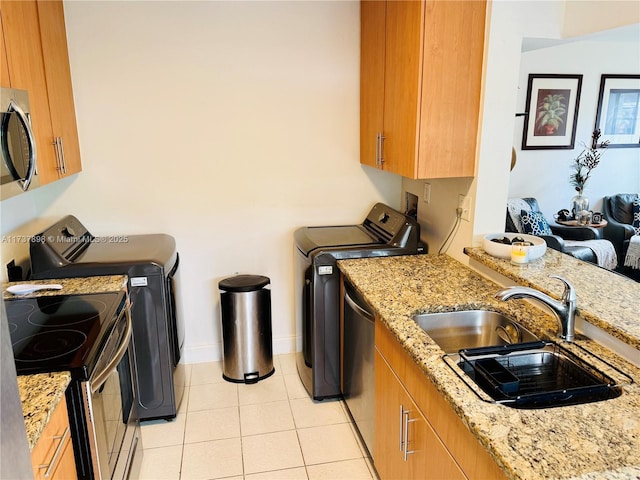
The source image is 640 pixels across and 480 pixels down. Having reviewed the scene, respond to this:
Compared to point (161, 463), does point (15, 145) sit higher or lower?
higher

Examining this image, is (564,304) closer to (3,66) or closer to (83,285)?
(83,285)

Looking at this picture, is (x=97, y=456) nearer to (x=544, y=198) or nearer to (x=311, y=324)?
(x=311, y=324)

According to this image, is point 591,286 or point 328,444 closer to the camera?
point 591,286

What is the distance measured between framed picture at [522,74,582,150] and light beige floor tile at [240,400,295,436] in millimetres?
3037

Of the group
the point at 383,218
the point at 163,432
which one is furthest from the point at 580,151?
the point at 163,432

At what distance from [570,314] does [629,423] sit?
47cm

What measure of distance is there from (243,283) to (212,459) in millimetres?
996

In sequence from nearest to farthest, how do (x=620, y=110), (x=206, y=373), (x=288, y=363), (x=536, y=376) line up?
(x=536, y=376)
(x=206, y=373)
(x=288, y=363)
(x=620, y=110)

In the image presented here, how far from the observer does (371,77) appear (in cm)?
282

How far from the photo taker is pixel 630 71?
11.9 ft

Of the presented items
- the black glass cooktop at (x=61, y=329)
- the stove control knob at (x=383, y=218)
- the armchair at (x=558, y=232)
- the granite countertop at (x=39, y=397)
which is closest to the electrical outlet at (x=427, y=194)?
the stove control knob at (x=383, y=218)

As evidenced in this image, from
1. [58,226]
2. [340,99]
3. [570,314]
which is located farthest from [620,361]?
[58,226]

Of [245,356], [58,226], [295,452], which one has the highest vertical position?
[58,226]

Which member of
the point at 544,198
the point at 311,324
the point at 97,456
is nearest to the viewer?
the point at 97,456
